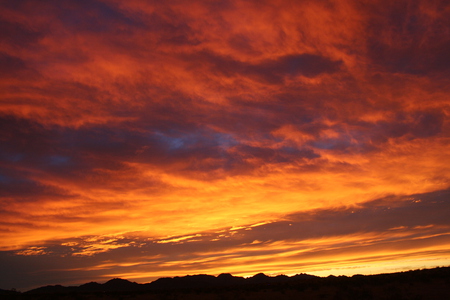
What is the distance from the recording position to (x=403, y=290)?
35062 millimetres

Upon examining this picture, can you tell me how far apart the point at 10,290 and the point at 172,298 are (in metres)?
53.3

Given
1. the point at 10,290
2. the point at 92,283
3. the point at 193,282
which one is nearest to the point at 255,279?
the point at 193,282

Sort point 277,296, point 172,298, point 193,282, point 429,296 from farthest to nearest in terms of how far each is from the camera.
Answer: point 193,282
point 172,298
point 277,296
point 429,296

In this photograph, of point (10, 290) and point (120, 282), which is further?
point (120, 282)

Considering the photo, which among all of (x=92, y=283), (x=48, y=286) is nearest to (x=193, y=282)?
(x=92, y=283)

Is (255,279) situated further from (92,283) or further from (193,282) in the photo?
(92,283)

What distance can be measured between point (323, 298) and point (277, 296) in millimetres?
6656

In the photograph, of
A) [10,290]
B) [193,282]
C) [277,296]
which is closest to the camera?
[277,296]

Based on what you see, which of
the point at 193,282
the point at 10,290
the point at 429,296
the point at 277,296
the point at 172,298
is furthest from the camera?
the point at 193,282

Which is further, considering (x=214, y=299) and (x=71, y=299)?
(x=71, y=299)

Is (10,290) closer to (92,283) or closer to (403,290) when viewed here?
(403,290)

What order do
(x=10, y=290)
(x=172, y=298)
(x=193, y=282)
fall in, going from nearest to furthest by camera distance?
(x=172, y=298)
(x=10, y=290)
(x=193, y=282)

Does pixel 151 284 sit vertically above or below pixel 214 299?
below

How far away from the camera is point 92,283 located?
176000 mm
